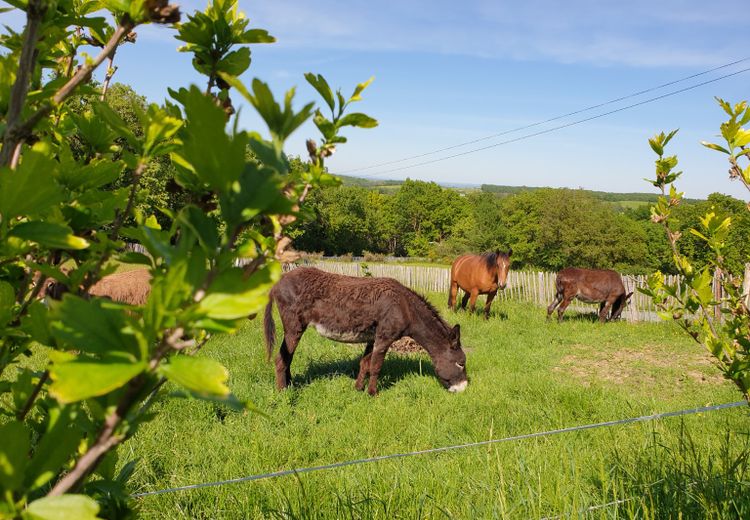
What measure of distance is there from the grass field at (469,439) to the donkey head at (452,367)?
0.24 metres

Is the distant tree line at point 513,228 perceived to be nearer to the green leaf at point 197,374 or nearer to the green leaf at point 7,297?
the green leaf at point 7,297

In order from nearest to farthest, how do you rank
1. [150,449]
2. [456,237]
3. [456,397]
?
1. [150,449]
2. [456,397]
3. [456,237]

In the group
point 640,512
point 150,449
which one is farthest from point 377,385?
point 640,512

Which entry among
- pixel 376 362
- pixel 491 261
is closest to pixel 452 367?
pixel 376 362

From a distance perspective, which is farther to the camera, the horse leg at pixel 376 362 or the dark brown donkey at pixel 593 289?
the dark brown donkey at pixel 593 289

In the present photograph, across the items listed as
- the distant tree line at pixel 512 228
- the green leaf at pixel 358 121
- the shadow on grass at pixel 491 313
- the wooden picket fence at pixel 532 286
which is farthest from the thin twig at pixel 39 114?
the distant tree line at pixel 512 228

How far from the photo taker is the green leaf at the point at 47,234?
0.70m

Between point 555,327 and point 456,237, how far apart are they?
59.1 metres

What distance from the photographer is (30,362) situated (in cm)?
745

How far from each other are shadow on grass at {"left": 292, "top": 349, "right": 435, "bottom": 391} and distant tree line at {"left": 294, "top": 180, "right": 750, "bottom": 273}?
2141cm

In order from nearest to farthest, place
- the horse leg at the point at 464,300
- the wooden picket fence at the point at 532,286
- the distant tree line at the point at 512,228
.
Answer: the horse leg at the point at 464,300 < the wooden picket fence at the point at 532,286 < the distant tree line at the point at 512,228

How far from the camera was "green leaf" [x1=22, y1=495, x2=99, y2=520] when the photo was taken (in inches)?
21.9

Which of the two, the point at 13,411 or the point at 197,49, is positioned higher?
the point at 197,49

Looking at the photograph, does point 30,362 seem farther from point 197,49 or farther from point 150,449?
point 197,49
